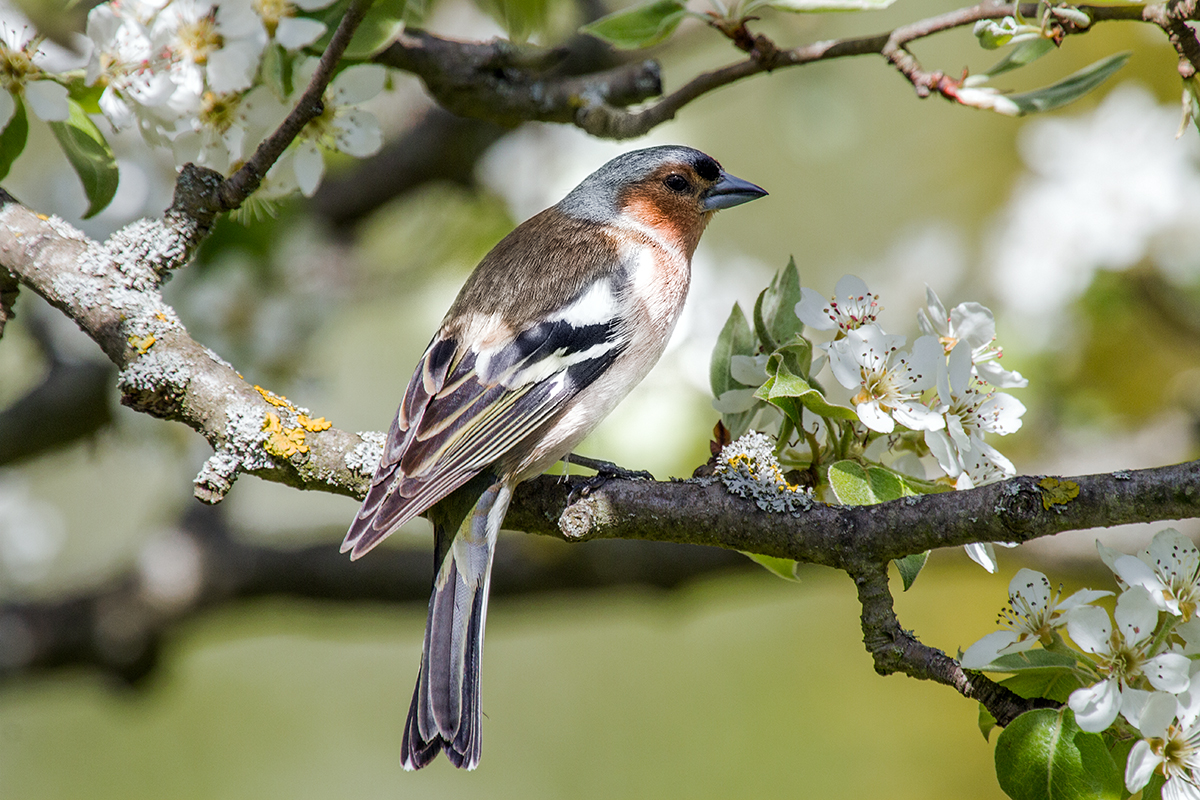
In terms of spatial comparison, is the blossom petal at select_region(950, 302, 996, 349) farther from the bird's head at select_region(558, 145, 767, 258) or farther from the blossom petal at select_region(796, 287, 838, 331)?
the bird's head at select_region(558, 145, 767, 258)

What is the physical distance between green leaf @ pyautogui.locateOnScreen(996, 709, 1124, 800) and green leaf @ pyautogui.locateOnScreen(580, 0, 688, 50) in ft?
4.87

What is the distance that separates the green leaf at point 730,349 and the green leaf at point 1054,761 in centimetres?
86

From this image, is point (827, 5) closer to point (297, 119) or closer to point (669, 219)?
point (297, 119)

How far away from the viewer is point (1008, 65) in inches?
82.7

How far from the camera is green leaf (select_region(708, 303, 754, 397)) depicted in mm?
2152

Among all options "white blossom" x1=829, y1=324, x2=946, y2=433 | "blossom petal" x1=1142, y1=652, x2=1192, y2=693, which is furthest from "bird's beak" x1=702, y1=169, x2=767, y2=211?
"blossom petal" x1=1142, y1=652, x2=1192, y2=693

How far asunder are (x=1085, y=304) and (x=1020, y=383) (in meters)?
2.09

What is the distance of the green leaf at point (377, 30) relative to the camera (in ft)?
6.80

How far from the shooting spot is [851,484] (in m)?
1.85

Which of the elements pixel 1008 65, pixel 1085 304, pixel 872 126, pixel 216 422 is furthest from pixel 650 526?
pixel 872 126

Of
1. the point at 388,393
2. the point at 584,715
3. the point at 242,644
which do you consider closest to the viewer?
the point at 388,393

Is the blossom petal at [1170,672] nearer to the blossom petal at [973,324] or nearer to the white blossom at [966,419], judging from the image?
the white blossom at [966,419]

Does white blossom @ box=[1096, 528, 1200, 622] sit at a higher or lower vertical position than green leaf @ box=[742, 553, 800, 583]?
higher

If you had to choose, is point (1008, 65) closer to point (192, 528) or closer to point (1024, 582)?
point (1024, 582)
